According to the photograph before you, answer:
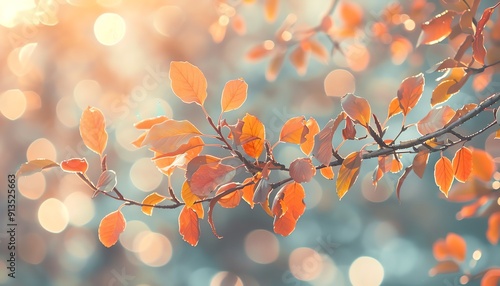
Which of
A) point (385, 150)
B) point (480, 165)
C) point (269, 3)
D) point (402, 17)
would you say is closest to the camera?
point (385, 150)

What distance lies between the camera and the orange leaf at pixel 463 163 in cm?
53

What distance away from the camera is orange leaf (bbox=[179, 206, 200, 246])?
50 cm

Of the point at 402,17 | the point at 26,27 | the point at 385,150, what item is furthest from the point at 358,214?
the point at 385,150

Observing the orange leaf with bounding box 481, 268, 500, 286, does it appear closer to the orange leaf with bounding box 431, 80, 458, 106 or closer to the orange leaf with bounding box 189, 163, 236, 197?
the orange leaf with bounding box 431, 80, 458, 106

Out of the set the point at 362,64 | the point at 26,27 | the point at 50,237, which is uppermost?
the point at 362,64

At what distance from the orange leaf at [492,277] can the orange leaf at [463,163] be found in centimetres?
37

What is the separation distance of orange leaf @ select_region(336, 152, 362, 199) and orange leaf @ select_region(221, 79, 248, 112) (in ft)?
0.35

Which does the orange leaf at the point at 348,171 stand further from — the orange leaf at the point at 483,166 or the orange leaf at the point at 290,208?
the orange leaf at the point at 483,166

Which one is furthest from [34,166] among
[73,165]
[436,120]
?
[436,120]

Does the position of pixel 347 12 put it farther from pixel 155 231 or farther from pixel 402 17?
pixel 155 231

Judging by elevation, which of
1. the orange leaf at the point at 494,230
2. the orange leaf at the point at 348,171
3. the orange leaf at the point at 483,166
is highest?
the orange leaf at the point at 483,166

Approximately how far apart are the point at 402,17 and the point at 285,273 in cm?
182

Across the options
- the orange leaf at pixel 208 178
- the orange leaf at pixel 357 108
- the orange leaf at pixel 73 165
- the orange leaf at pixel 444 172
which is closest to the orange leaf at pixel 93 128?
the orange leaf at pixel 73 165

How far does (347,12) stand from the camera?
5.11 ft
